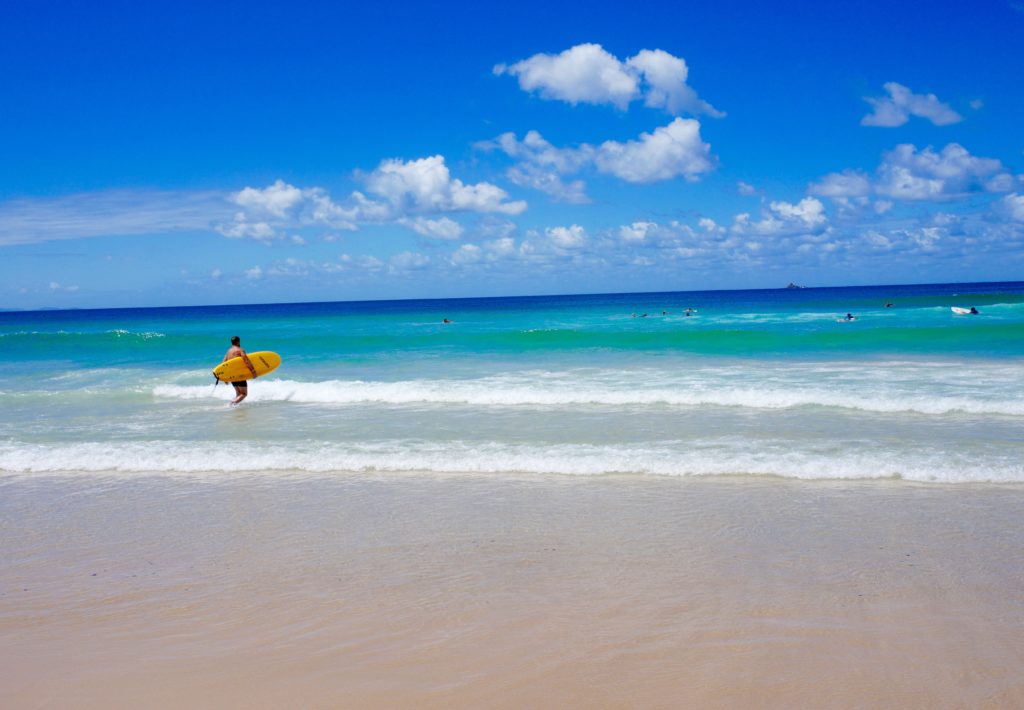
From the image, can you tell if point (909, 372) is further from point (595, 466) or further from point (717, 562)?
point (717, 562)

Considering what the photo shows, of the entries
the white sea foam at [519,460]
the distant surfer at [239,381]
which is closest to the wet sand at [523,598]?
the white sea foam at [519,460]

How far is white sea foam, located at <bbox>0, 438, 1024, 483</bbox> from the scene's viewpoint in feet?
25.0

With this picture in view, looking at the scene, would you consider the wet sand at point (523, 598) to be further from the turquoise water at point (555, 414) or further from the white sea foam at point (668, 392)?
the white sea foam at point (668, 392)

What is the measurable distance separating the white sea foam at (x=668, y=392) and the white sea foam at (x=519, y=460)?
11.7 feet

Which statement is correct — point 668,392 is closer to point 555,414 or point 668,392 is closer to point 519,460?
point 555,414

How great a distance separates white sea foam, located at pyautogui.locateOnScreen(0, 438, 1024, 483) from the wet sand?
0.55 metres

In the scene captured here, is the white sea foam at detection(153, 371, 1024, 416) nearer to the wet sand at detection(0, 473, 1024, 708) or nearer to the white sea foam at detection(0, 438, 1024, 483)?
the white sea foam at detection(0, 438, 1024, 483)

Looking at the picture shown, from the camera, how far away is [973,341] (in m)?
23.8

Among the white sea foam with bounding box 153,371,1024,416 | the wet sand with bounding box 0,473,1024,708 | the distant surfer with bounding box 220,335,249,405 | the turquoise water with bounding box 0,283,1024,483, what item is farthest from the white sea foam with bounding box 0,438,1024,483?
the distant surfer with bounding box 220,335,249,405

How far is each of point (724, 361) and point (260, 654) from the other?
17.6 meters

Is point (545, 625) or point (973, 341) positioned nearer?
point (545, 625)

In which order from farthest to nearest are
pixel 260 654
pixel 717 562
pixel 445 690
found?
pixel 717 562 → pixel 260 654 → pixel 445 690

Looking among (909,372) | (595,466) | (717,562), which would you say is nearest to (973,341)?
(909,372)

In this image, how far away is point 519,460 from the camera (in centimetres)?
830
